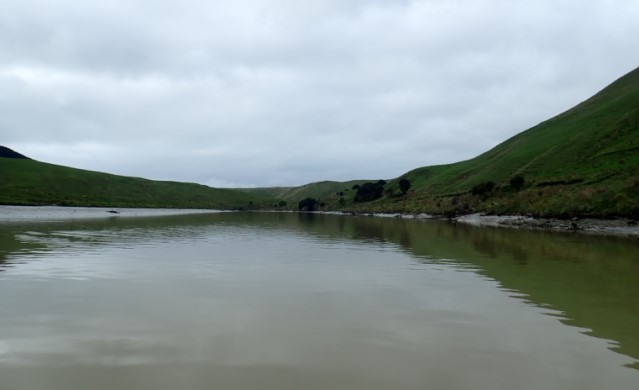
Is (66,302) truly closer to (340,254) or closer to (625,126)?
(340,254)

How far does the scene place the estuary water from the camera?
28.6 ft

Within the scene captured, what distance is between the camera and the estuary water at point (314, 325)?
8719 millimetres

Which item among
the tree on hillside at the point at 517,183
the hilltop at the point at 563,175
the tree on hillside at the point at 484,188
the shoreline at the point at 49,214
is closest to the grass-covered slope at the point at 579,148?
the hilltop at the point at 563,175

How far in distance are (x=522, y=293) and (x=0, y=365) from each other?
1750cm

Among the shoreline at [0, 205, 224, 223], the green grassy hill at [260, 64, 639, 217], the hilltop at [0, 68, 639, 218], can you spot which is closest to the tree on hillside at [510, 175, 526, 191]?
the hilltop at [0, 68, 639, 218]

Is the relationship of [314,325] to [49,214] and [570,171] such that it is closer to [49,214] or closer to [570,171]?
[570,171]

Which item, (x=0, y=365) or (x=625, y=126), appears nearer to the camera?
(x=0, y=365)

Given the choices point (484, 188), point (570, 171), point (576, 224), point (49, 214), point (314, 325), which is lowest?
point (314, 325)

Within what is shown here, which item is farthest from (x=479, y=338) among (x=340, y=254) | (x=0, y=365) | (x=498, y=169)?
(x=498, y=169)

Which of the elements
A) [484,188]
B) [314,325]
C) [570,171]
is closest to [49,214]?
[484,188]

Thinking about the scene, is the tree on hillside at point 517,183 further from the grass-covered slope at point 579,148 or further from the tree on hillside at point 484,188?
the tree on hillside at point 484,188

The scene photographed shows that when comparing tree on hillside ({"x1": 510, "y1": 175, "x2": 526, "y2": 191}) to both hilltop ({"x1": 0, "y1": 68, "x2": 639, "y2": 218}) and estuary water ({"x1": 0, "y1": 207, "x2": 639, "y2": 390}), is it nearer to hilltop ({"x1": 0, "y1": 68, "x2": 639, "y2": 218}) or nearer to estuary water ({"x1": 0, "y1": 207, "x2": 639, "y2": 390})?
hilltop ({"x1": 0, "y1": 68, "x2": 639, "y2": 218})

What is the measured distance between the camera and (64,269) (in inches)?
862

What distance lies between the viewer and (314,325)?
12.5m
